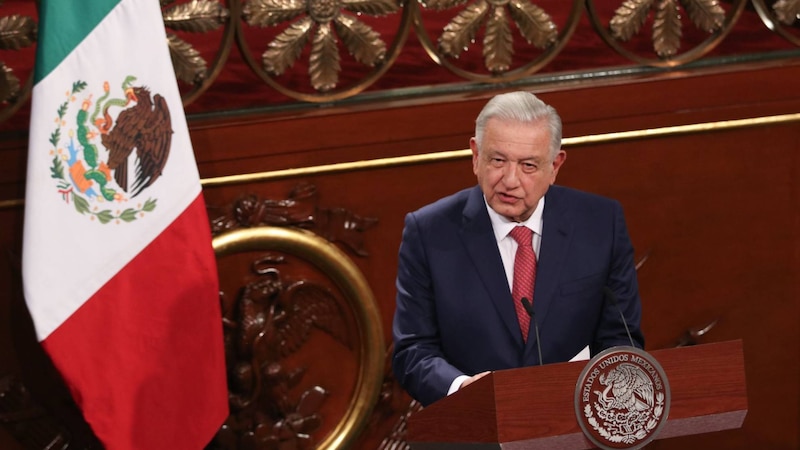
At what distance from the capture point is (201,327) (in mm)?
3453

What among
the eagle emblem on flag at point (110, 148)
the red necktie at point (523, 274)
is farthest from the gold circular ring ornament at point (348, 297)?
the red necktie at point (523, 274)

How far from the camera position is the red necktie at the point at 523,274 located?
9.65 feet

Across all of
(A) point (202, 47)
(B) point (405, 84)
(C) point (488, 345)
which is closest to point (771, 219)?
(B) point (405, 84)

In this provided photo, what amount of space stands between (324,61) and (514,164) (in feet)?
3.88

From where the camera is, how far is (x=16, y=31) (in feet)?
11.9

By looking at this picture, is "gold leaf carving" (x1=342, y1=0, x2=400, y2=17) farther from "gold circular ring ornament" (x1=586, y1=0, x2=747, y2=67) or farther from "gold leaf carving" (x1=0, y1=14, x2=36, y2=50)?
"gold leaf carving" (x1=0, y1=14, x2=36, y2=50)

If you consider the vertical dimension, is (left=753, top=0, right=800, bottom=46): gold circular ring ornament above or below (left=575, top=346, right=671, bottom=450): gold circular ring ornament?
above

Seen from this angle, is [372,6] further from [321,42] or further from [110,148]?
[110,148]

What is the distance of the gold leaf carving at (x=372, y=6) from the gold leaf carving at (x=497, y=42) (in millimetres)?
280

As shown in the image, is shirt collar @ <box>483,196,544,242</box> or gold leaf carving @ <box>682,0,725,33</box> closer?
shirt collar @ <box>483,196,544,242</box>

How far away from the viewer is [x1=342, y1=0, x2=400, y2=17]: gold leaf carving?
389 centimetres

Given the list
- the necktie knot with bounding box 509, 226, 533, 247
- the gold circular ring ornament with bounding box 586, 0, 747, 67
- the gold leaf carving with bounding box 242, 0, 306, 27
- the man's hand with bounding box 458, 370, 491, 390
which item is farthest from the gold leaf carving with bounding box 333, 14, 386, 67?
the man's hand with bounding box 458, 370, 491, 390

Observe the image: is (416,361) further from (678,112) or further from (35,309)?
(678,112)

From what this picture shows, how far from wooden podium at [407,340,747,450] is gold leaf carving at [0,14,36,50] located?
1.67 meters
